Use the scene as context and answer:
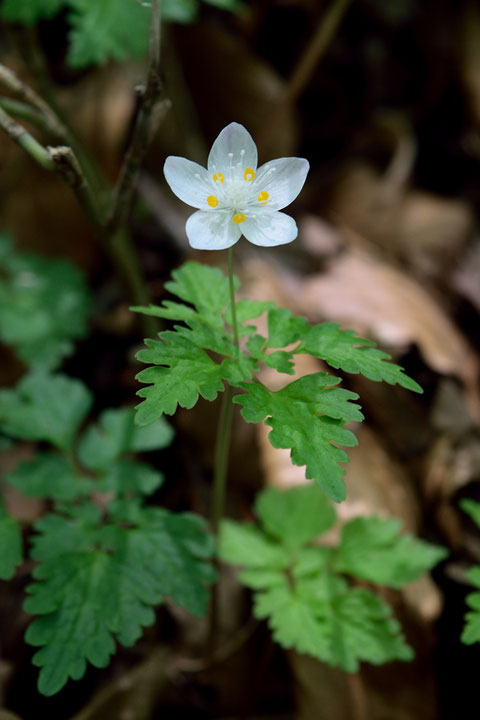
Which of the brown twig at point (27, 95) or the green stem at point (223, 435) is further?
the brown twig at point (27, 95)

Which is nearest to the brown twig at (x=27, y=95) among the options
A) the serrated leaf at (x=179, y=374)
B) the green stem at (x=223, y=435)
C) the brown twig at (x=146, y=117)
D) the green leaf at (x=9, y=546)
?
the brown twig at (x=146, y=117)

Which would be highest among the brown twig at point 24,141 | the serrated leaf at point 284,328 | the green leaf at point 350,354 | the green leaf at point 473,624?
the brown twig at point 24,141

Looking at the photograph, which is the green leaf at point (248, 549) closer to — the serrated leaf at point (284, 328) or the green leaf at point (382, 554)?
the green leaf at point (382, 554)

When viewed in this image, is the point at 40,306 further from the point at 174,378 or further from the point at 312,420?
the point at 312,420

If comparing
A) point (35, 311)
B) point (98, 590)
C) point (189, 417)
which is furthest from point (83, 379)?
point (98, 590)

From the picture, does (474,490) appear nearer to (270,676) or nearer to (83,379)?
(270,676)

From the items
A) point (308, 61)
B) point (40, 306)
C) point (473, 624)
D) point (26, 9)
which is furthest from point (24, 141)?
point (308, 61)

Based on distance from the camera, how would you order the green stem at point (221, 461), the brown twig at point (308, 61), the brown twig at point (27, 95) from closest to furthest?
1. the green stem at point (221, 461)
2. the brown twig at point (27, 95)
3. the brown twig at point (308, 61)
